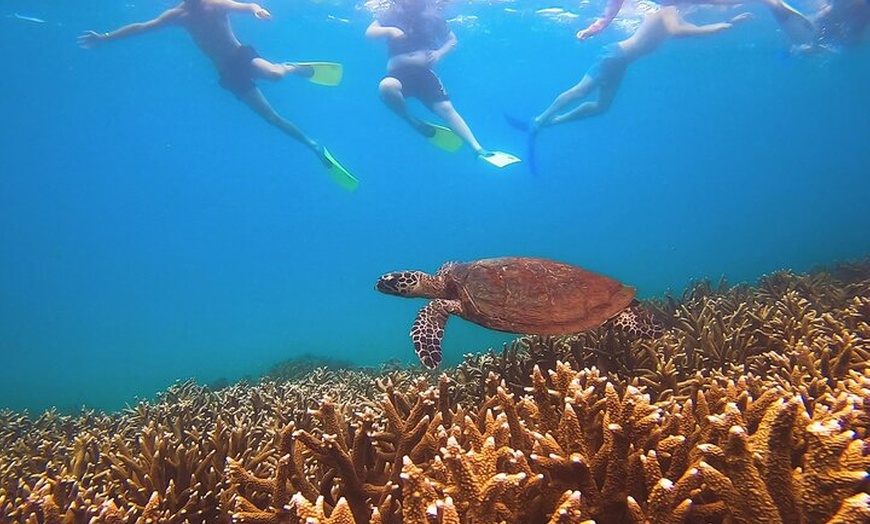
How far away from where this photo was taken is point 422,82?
1895cm

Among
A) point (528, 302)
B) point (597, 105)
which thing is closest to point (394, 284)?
point (528, 302)

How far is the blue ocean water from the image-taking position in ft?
102

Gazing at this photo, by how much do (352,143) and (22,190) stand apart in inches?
2182

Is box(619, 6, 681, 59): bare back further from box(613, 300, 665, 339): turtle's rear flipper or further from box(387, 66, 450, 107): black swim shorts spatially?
box(613, 300, 665, 339): turtle's rear flipper

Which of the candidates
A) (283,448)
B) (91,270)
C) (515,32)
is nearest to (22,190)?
(91,270)

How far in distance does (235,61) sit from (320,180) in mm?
96538

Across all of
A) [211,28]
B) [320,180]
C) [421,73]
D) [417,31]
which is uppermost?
[417,31]

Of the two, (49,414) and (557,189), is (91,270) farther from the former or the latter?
(49,414)

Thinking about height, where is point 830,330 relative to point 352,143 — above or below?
above

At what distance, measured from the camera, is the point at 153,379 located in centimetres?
3325

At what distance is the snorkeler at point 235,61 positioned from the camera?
1572 cm

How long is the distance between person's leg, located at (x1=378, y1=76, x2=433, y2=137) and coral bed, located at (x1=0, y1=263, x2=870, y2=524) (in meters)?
14.4

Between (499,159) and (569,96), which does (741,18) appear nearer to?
(569,96)

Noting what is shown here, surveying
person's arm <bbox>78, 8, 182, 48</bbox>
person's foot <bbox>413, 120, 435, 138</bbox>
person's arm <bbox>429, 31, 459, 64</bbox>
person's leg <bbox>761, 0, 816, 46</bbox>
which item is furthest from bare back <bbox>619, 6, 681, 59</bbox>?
person's arm <bbox>78, 8, 182, 48</bbox>
